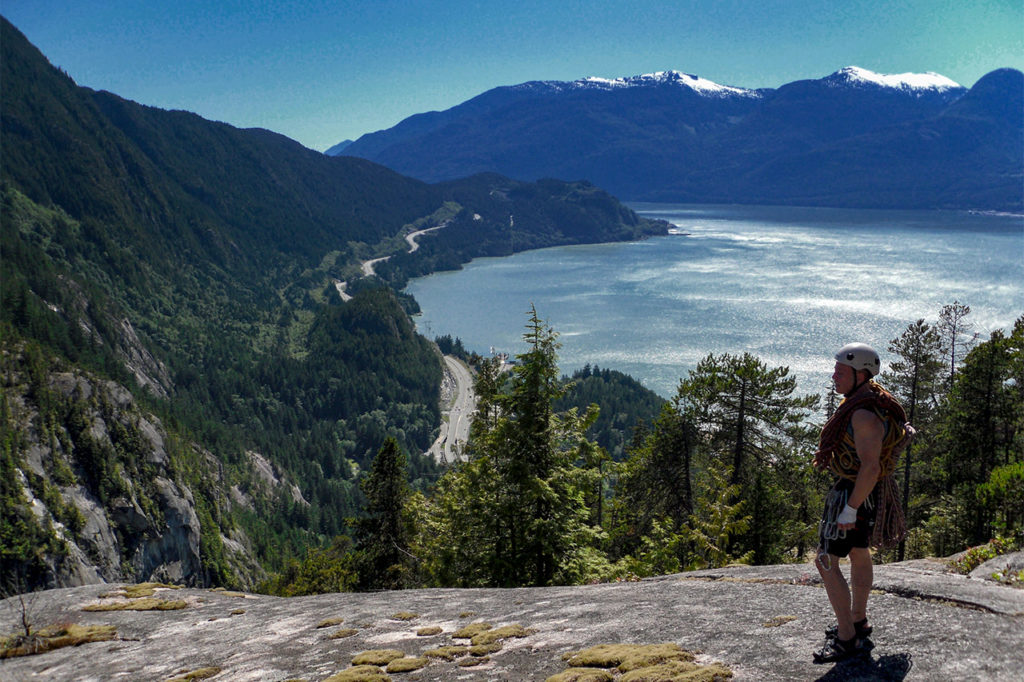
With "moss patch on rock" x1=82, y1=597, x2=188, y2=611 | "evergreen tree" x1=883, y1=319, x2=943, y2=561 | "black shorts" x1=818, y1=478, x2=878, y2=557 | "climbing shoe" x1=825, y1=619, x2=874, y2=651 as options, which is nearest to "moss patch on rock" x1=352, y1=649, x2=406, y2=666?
"climbing shoe" x1=825, y1=619, x2=874, y2=651

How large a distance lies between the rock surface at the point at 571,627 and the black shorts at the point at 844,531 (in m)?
1.17

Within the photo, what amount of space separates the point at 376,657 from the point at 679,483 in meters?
21.6

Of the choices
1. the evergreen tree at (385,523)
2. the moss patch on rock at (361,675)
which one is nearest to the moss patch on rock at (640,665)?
the moss patch on rock at (361,675)

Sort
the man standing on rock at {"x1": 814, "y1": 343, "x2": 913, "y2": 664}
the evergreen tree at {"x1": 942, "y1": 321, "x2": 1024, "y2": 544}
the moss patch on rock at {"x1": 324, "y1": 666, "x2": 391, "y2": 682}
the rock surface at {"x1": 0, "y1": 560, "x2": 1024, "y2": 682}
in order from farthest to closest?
the evergreen tree at {"x1": 942, "y1": 321, "x2": 1024, "y2": 544} < the moss patch on rock at {"x1": 324, "y1": 666, "x2": 391, "y2": 682} < the rock surface at {"x1": 0, "y1": 560, "x2": 1024, "y2": 682} < the man standing on rock at {"x1": 814, "y1": 343, "x2": 913, "y2": 664}

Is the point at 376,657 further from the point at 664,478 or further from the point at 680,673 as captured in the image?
the point at 664,478

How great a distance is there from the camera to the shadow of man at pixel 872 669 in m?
6.27

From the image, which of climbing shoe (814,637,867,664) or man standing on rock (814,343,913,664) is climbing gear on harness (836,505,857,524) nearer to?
man standing on rock (814,343,913,664)

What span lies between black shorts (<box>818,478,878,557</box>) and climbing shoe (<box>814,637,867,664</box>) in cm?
93

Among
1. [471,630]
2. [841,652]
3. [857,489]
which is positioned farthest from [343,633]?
[857,489]

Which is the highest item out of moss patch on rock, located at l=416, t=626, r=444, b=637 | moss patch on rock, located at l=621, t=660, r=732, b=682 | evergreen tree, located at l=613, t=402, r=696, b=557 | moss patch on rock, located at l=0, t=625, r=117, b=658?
moss patch on rock, located at l=621, t=660, r=732, b=682

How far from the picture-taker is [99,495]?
97875 mm

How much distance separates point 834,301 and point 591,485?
19831 cm

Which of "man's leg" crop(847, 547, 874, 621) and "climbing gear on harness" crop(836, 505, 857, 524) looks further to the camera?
"man's leg" crop(847, 547, 874, 621)

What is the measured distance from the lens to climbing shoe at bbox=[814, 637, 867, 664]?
22.1 feet
